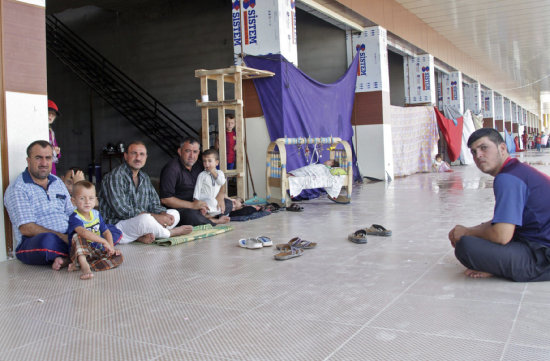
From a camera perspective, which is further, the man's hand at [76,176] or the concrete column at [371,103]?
the concrete column at [371,103]

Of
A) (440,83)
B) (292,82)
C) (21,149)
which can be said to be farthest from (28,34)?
(440,83)

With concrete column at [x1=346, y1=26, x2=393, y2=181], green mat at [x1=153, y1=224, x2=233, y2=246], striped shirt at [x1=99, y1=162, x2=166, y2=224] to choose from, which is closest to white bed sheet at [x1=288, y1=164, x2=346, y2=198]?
green mat at [x1=153, y1=224, x2=233, y2=246]

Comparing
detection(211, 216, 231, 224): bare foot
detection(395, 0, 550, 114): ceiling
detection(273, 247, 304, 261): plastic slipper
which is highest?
detection(395, 0, 550, 114): ceiling

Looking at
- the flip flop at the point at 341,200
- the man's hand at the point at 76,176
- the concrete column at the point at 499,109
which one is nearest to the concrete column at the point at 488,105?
the concrete column at the point at 499,109

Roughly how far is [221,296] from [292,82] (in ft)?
16.5

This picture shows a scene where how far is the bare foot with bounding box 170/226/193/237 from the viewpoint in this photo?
4.41 metres

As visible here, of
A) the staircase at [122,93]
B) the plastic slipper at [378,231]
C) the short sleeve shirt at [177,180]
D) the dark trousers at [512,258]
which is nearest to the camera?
the dark trousers at [512,258]

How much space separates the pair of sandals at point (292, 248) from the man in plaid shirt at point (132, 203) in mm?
1107

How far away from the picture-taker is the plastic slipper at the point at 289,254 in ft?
11.3

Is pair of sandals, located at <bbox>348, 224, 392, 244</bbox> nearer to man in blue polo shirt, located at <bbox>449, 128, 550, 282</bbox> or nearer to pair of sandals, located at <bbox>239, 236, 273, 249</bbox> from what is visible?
pair of sandals, located at <bbox>239, 236, 273, 249</bbox>

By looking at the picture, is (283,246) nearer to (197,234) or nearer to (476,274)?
(197,234)

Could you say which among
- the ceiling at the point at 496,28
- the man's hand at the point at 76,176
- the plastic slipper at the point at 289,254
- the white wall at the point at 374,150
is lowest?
the plastic slipper at the point at 289,254

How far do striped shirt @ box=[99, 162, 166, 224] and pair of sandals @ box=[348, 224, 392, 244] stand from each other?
5.89 feet

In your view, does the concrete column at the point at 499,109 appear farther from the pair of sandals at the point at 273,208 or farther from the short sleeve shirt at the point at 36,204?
the short sleeve shirt at the point at 36,204
